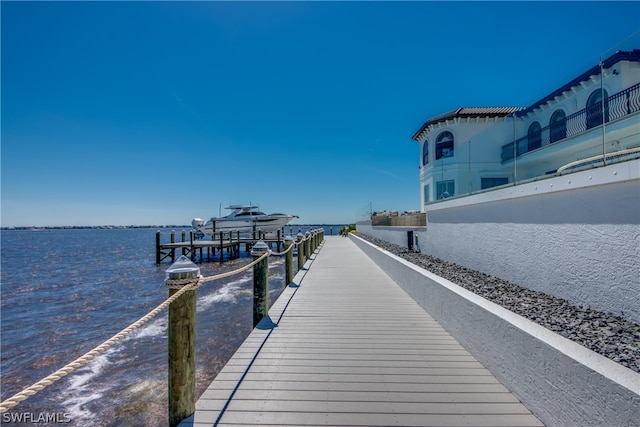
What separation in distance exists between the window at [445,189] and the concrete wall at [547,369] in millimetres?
4157

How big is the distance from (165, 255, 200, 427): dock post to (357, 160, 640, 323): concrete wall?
3.84 meters

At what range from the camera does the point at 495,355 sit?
3.21 m

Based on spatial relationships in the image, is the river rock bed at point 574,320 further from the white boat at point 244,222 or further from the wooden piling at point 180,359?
the white boat at point 244,222

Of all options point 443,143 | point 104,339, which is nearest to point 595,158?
point 104,339

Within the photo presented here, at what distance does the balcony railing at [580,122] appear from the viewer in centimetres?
343

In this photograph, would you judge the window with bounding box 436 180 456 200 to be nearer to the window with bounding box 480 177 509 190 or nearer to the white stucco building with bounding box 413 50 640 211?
the white stucco building with bounding box 413 50 640 211

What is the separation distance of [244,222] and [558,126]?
3904 cm

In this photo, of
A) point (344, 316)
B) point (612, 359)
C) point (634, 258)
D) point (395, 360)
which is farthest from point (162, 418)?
point (634, 258)

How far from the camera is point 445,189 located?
27.3 feet

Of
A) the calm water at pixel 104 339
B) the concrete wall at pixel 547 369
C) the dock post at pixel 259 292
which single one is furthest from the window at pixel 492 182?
the calm water at pixel 104 339

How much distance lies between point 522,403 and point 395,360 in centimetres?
125

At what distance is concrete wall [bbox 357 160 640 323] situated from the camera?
3051mm

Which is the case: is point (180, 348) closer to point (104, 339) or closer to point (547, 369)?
point (547, 369)

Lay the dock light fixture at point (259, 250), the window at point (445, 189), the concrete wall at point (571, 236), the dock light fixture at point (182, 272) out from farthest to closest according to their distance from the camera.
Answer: the window at point (445, 189) → the dock light fixture at point (259, 250) → the concrete wall at point (571, 236) → the dock light fixture at point (182, 272)
